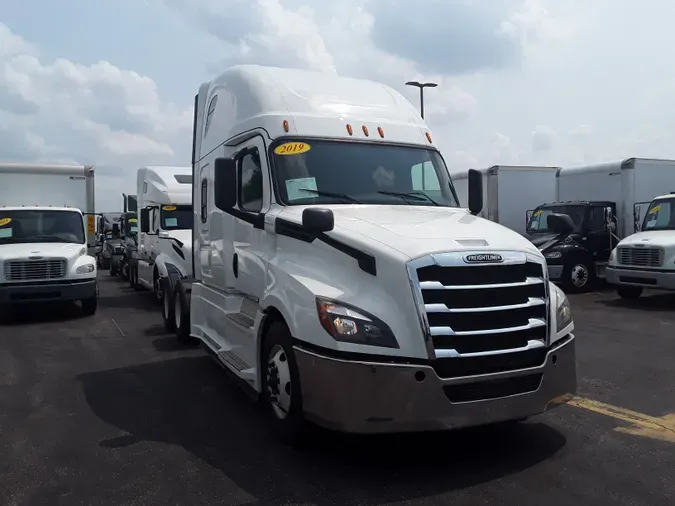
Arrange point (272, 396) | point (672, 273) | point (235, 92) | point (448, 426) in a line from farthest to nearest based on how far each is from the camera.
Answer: point (672, 273) → point (235, 92) → point (272, 396) → point (448, 426)

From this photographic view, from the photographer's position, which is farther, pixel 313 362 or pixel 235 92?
pixel 235 92

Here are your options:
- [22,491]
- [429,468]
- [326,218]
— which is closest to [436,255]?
[326,218]

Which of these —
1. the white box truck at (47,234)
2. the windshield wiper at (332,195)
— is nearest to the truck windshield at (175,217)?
the white box truck at (47,234)

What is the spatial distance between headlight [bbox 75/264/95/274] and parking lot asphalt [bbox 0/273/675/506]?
4664 mm

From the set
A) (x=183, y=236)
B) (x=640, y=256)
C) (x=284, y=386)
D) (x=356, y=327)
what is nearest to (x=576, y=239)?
(x=640, y=256)

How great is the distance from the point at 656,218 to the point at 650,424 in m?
10.4

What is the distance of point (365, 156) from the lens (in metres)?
5.87

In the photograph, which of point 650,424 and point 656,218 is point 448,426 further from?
point 656,218

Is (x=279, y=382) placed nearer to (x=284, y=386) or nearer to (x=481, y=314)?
(x=284, y=386)

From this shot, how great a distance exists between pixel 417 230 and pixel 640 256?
10.5 metres

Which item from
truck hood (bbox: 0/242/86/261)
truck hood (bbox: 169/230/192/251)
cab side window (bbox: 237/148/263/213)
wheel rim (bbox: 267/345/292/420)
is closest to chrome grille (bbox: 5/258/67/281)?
truck hood (bbox: 0/242/86/261)

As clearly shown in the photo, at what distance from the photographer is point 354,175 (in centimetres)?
573

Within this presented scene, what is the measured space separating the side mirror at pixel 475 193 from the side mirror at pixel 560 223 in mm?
9371

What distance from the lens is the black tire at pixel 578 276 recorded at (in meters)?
15.8
